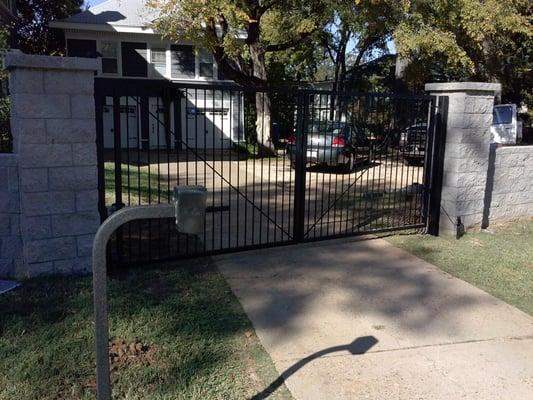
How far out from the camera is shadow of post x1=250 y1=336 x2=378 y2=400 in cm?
321

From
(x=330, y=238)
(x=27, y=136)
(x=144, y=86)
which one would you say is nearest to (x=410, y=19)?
(x=330, y=238)

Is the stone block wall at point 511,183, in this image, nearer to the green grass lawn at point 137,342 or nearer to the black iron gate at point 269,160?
the black iron gate at point 269,160

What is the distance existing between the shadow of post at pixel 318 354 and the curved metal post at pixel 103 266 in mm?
1034

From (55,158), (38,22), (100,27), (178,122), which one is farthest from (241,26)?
(38,22)

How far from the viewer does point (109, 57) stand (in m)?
21.4

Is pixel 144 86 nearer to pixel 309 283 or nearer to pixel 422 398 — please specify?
pixel 309 283

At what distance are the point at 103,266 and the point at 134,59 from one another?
20.8m

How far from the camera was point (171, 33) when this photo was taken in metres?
16.1

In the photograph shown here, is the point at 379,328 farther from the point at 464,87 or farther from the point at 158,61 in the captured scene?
the point at 158,61

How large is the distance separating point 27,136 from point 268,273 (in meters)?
2.58

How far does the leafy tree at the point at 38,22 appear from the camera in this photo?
28031mm

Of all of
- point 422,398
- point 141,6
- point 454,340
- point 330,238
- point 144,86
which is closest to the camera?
point 422,398

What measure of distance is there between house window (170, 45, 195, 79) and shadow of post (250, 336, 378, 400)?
19.6m

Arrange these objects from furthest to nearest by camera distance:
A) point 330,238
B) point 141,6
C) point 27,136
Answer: point 141,6 < point 330,238 < point 27,136
